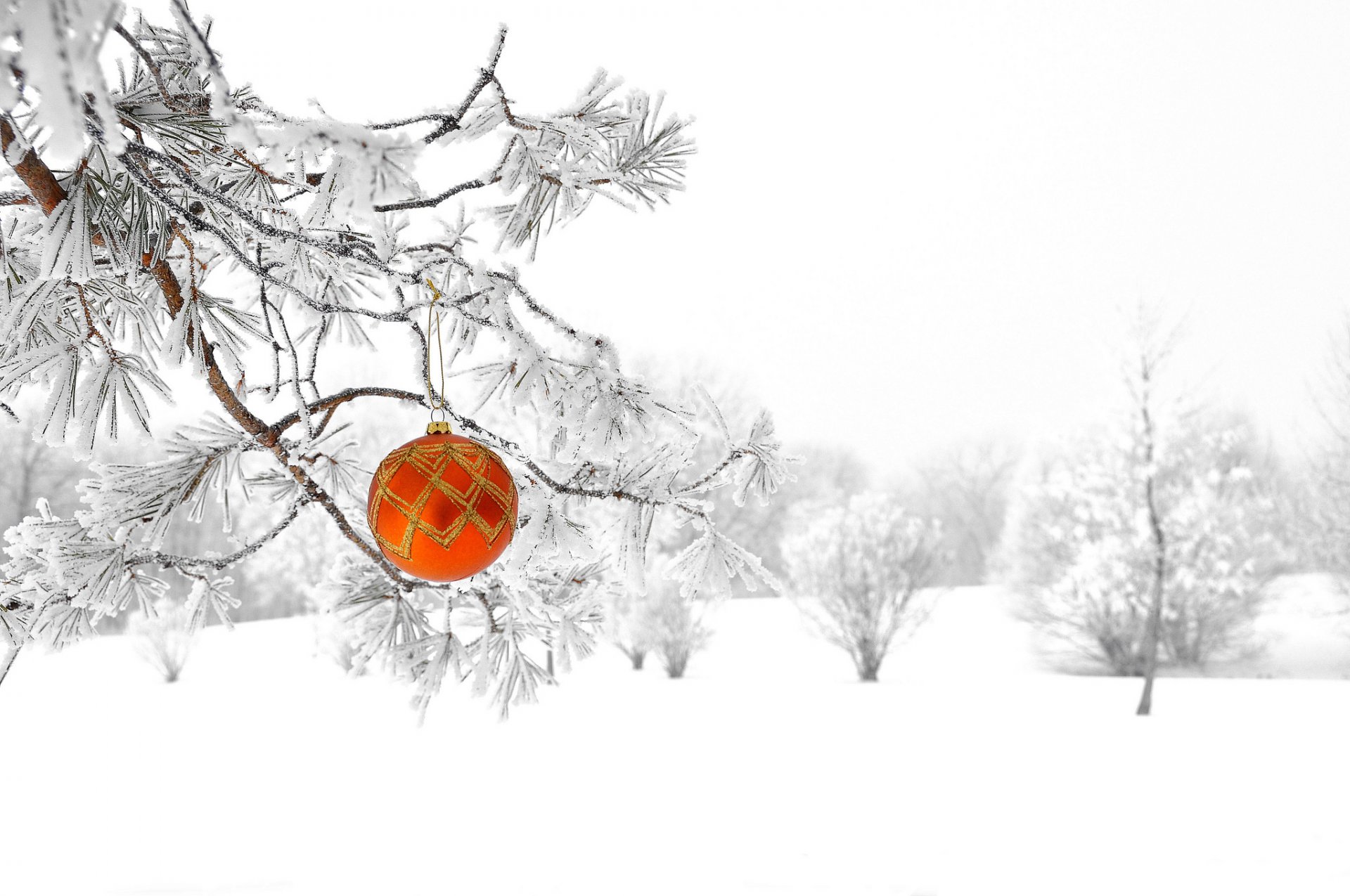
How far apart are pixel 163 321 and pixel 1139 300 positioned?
21.6 feet

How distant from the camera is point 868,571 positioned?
Answer: 302 inches

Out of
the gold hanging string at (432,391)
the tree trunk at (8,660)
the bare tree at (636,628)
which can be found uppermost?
the gold hanging string at (432,391)

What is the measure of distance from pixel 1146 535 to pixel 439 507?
691 centimetres

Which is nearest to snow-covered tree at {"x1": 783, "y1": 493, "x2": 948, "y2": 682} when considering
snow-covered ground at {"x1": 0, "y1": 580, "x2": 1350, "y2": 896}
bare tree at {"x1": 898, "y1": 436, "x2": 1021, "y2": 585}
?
snow-covered ground at {"x1": 0, "y1": 580, "x2": 1350, "y2": 896}

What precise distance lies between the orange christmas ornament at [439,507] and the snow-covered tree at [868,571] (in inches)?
279

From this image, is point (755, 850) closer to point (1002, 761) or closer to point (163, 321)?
point (1002, 761)

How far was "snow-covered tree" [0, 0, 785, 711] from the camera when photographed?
32.0 inches

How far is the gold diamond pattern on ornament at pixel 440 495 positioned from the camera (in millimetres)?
843

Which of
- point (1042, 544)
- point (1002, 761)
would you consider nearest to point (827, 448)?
point (1042, 544)

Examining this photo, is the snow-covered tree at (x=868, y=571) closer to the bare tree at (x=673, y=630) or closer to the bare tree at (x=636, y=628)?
the bare tree at (x=673, y=630)

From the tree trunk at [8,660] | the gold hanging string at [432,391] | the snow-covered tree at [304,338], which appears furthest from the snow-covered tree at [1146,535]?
the tree trunk at [8,660]

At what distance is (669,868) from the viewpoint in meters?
2.68

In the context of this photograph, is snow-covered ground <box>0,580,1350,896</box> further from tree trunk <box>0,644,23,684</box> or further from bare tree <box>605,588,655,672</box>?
bare tree <box>605,588,655,672</box>

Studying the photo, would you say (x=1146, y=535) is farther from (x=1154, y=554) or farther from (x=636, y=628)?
(x=636, y=628)
